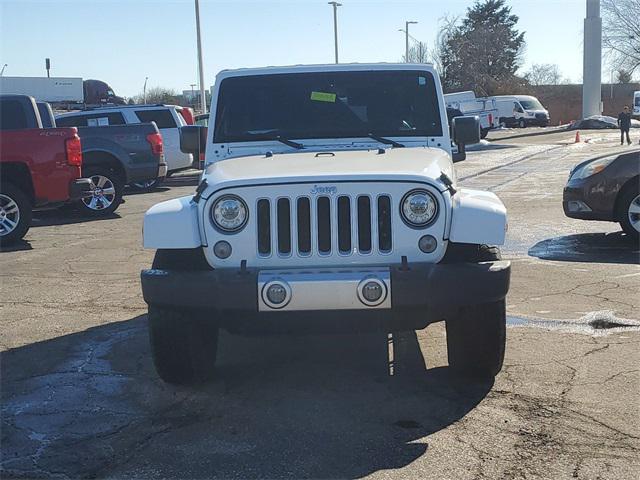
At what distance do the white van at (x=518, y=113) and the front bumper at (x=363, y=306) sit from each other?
49.1 meters

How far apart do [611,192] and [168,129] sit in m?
11.8

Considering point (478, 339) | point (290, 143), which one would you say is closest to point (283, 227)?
point (478, 339)

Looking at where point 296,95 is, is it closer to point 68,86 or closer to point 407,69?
point 407,69

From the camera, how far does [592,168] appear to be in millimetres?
9406

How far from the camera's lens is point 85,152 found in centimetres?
1411

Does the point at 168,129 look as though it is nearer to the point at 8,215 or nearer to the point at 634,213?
the point at 8,215

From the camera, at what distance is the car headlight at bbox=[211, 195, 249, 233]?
4.36 meters

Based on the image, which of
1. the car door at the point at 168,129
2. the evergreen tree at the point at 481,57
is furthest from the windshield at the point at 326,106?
the evergreen tree at the point at 481,57

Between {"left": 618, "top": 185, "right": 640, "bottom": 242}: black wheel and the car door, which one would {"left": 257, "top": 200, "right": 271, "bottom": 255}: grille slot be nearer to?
{"left": 618, "top": 185, "right": 640, "bottom": 242}: black wheel

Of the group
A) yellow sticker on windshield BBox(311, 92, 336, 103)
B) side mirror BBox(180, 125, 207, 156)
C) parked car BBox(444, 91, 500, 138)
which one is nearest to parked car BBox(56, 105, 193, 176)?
side mirror BBox(180, 125, 207, 156)

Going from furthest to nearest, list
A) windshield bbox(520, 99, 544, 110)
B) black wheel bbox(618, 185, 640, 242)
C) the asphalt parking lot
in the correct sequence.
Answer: windshield bbox(520, 99, 544, 110)
black wheel bbox(618, 185, 640, 242)
the asphalt parking lot

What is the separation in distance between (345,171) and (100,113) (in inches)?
547

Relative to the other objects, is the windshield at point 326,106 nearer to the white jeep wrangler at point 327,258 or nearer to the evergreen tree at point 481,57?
the white jeep wrangler at point 327,258

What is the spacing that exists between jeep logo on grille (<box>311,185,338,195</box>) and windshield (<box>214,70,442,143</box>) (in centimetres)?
150
